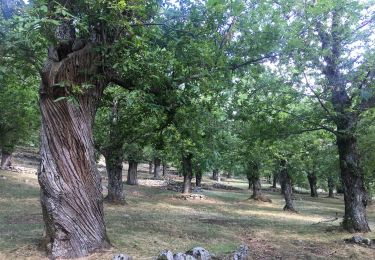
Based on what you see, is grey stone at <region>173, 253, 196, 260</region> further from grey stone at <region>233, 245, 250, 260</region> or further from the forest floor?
grey stone at <region>233, 245, 250, 260</region>

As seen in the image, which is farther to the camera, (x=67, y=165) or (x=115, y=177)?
(x=115, y=177)

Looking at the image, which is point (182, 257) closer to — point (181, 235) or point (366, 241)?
point (181, 235)

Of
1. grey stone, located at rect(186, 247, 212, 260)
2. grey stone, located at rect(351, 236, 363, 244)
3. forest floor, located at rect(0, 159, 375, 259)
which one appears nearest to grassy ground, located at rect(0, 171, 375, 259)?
forest floor, located at rect(0, 159, 375, 259)

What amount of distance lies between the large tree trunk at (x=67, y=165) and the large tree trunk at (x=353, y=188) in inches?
351

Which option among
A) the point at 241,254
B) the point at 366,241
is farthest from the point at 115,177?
the point at 366,241

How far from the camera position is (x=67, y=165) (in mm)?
7539

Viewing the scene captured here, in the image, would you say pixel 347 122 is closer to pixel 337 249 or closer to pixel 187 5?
pixel 337 249

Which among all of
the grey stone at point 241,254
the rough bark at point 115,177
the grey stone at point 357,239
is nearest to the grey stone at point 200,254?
the grey stone at point 241,254

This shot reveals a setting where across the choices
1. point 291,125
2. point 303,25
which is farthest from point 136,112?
point 291,125

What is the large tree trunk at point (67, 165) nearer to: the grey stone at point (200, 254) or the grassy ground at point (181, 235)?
the grassy ground at point (181, 235)

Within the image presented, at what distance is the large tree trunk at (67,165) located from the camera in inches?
293

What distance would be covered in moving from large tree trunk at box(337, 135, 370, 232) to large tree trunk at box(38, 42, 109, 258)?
891 cm

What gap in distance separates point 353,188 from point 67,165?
9.89 metres

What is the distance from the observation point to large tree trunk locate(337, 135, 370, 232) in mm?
13047
